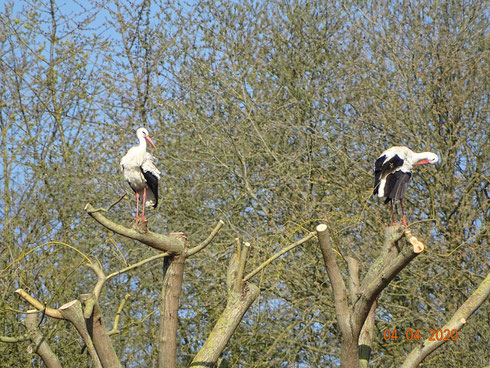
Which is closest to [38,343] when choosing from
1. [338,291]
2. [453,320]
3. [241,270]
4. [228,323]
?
[228,323]

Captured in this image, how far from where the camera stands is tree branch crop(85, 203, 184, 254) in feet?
20.1

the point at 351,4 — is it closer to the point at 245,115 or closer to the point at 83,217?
the point at 245,115

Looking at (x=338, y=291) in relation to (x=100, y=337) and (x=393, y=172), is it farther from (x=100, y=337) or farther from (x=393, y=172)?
(x=393, y=172)

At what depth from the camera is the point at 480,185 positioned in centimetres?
1168

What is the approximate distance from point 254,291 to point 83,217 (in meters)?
5.96

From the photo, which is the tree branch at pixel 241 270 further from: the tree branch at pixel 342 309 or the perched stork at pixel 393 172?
the perched stork at pixel 393 172

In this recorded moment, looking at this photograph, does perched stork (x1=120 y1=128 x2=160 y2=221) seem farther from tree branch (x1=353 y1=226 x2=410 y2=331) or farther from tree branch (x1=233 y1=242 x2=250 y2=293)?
tree branch (x1=353 y1=226 x2=410 y2=331)

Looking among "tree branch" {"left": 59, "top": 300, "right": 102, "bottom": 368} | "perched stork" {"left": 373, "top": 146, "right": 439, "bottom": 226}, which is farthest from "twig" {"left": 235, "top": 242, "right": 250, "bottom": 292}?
"perched stork" {"left": 373, "top": 146, "right": 439, "bottom": 226}

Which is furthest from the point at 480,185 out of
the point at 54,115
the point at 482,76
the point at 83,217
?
the point at 54,115

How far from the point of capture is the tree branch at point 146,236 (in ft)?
20.1

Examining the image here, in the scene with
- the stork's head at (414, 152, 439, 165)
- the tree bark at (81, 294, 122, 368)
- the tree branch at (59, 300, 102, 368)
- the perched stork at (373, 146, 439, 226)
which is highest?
the stork's head at (414, 152, 439, 165)

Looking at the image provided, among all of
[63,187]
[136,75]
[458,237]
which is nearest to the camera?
[458,237]

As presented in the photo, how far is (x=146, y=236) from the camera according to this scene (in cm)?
622

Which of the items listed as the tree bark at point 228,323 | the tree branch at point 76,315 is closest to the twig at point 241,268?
the tree bark at point 228,323
